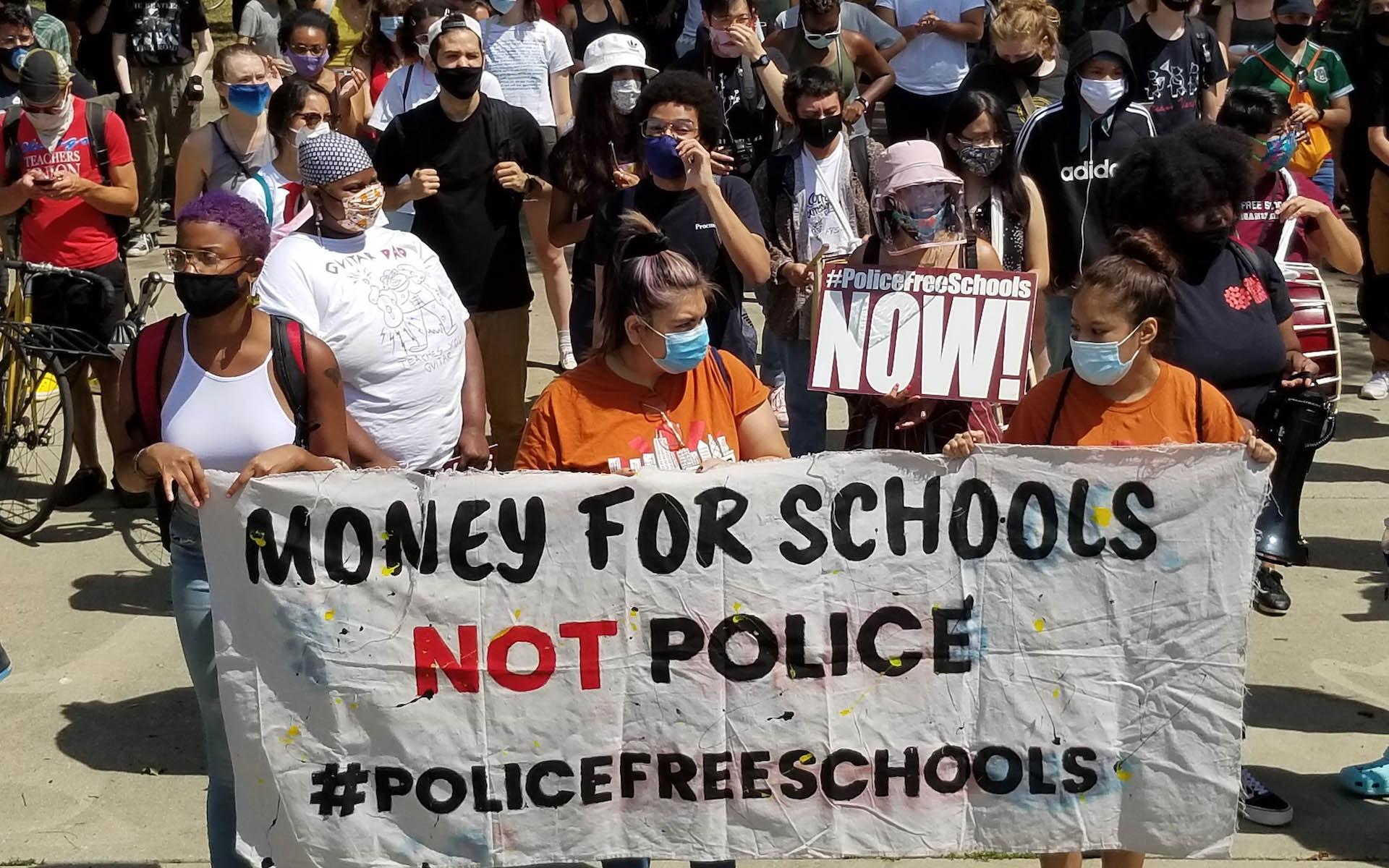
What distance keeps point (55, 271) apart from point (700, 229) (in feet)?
10.5

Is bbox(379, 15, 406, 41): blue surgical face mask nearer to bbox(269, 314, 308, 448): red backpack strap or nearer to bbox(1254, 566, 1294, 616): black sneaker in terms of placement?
bbox(1254, 566, 1294, 616): black sneaker

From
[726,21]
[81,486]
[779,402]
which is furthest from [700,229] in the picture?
[81,486]

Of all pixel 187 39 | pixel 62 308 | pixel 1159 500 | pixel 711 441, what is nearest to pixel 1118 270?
pixel 1159 500

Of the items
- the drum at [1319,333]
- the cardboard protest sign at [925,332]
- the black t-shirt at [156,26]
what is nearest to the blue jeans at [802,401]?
the cardboard protest sign at [925,332]

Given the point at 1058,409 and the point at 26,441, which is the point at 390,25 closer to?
the point at 26,441

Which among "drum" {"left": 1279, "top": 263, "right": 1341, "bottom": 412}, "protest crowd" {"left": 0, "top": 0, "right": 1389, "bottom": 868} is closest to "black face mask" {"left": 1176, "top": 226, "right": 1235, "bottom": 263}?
"protest crowd" {"left": 0, "top": 0, "right": 1389, "bottom": 868}

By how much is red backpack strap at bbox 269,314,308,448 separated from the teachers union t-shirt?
1.84 feet

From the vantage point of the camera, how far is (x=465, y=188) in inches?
270

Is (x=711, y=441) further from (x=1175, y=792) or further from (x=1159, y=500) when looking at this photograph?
(x=1175, y=792)

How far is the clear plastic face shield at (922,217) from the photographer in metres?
5.02

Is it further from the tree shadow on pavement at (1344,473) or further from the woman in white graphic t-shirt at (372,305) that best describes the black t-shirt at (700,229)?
the tree shadow on pavement at (1344,473)

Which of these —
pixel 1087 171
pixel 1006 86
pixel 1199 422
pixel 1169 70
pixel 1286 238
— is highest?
pixel 1169 70

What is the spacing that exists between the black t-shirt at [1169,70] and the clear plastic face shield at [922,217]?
302 cm

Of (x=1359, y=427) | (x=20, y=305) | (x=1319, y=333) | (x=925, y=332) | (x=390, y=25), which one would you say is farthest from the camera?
(x=390, y=25)
